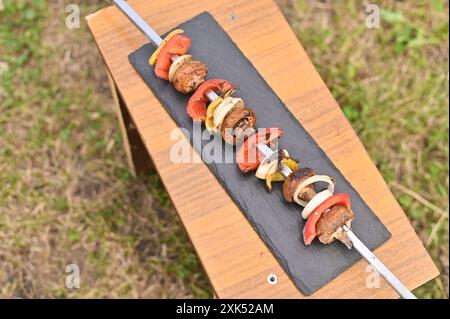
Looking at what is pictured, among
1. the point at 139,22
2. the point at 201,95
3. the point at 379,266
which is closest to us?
the point at 379,266

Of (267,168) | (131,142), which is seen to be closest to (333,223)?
(267,168)

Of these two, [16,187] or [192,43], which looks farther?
[16,187]

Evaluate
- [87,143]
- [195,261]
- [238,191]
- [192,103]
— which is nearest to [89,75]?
[87,143]

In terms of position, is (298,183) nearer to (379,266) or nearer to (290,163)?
(290,163)

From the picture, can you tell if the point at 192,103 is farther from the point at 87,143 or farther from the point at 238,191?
the point at 87,143

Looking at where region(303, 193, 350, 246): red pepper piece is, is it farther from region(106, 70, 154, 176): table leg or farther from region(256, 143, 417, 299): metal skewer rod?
region(106, 70, 154, 176): table leg

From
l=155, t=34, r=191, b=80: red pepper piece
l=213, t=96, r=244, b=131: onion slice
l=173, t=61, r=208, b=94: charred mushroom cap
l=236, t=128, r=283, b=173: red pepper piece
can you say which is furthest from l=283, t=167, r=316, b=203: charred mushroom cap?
l=155, t=34, r=191, b=80: red pepper piece
